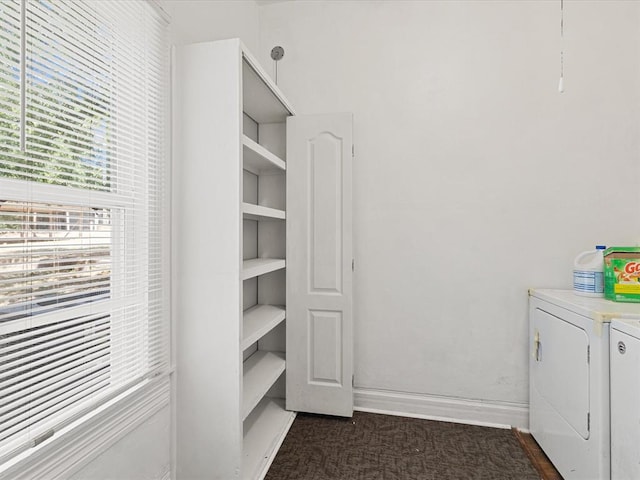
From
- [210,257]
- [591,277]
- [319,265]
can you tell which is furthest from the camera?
[319,265]

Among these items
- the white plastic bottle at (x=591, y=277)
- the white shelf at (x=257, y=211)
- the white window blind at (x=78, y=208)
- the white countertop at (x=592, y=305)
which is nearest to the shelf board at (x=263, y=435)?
the white window blind at (x=78, y=208)

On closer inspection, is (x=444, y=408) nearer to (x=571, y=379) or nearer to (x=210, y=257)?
(x=571, y=379)

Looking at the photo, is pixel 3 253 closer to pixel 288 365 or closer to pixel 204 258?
pixel 204 258

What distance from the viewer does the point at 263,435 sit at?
6.78ft

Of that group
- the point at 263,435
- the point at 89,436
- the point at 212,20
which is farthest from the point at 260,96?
the point at 263,435

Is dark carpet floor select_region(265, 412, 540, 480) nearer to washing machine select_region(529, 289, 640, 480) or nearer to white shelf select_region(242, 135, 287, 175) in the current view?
washing machine select_region(529, 289, 640, 480)

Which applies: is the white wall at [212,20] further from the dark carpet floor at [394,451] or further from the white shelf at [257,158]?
the dark carpet floor at [394,451]

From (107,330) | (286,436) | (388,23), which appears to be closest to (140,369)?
(107,330)

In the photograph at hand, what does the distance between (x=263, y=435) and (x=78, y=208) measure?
1573 mm

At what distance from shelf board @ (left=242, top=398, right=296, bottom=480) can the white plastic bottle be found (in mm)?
1851

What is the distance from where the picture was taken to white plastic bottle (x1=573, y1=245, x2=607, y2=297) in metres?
1.91

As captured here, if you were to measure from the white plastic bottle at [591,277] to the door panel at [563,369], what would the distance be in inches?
9.0

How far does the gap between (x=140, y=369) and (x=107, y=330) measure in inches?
9.1

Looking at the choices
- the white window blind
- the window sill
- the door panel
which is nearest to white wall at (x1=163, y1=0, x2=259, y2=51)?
the white window blind
